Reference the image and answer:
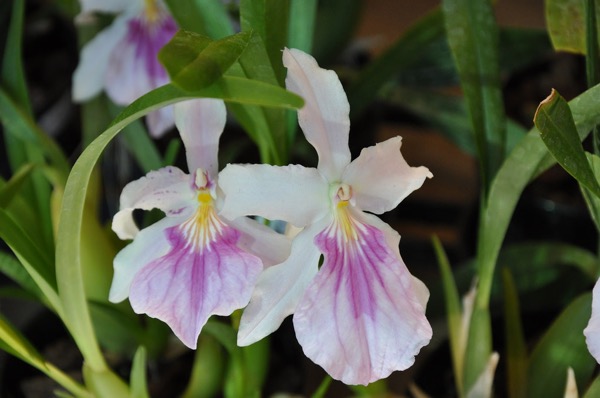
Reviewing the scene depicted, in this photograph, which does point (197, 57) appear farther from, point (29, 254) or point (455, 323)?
point (455, 323)

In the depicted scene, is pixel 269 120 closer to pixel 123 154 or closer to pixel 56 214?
pixel 56 214

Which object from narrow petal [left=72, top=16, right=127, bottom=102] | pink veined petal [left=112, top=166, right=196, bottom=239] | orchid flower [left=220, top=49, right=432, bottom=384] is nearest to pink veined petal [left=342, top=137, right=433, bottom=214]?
orchid flower [left=220, top=49, right=432, bottom=384]

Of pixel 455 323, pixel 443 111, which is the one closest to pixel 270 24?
pixel 455 323

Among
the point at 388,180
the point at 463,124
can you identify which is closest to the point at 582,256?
the point at 463,124

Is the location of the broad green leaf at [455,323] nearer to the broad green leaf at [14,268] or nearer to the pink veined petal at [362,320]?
the pink veined petal at [362,320]

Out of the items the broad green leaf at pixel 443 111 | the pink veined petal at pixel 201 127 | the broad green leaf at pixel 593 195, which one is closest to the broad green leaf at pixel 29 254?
the pink veined petal at pixel 201 127

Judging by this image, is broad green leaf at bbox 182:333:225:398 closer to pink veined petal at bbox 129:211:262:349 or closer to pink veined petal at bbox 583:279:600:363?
pink veined petal at bbox 129:211:262:349

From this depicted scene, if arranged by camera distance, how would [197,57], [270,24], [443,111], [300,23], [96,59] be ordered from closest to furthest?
1. [197,57]
2. [270,24]
3. [300,23]
4. [96,59]
5. [443,111]
